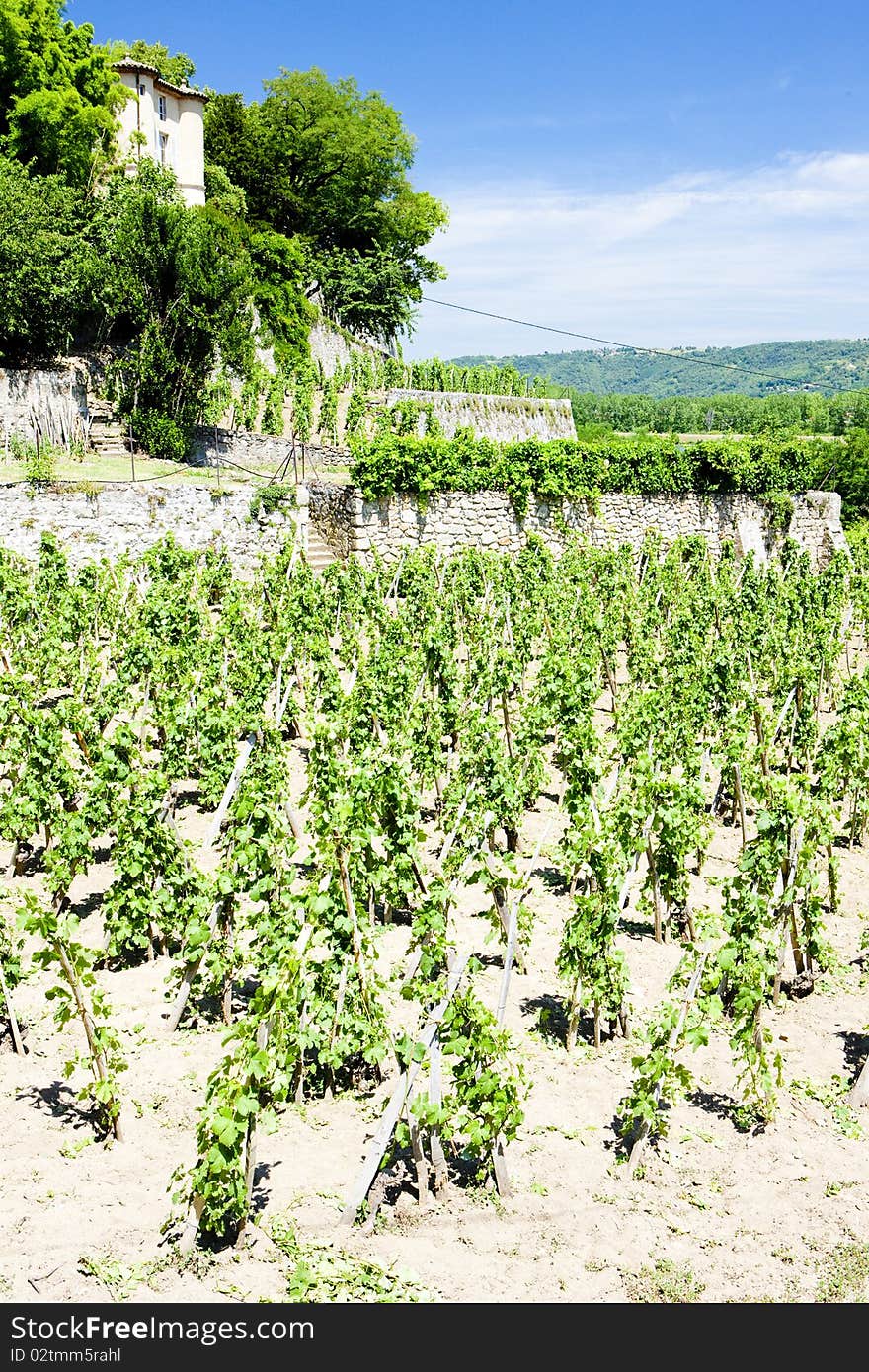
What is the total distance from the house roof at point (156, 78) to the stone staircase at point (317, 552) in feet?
54.6

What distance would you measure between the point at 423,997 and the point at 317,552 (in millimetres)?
15091

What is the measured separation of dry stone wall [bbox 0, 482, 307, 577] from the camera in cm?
1711

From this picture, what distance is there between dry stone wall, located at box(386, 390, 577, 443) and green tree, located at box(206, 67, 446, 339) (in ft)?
20.8

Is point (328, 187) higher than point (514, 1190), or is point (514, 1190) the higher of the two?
point (328, 187)

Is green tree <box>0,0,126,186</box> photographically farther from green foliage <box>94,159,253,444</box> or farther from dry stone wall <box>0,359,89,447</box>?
dry stone wall <box>0,359,89,447</box>

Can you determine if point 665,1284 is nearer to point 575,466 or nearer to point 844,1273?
point 844,1273

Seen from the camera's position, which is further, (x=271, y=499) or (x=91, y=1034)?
(x=271, y=499)

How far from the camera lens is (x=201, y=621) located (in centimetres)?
1334

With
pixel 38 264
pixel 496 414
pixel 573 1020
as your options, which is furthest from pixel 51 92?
pixel 573 1020

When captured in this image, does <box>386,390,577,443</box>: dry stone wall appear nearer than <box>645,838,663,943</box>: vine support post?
No

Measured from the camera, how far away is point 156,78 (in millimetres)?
29500

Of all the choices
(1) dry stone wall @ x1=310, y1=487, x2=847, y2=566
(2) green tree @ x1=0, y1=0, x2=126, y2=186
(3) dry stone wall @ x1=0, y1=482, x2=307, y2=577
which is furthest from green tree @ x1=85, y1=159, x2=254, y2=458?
(1) dry stone wall @ x1=310, y1=487, x2=847, y2=566

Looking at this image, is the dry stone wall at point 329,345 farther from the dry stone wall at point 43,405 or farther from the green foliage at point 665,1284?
the green foliage at point 665,1284
